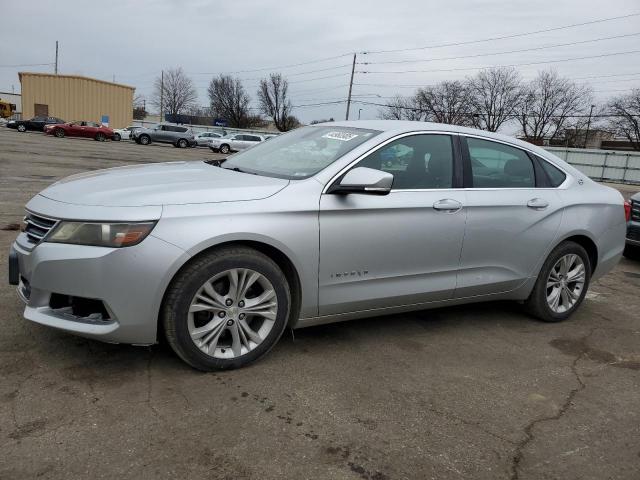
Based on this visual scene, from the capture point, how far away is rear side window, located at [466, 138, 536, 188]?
4.05m

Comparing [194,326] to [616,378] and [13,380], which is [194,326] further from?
[616,378]

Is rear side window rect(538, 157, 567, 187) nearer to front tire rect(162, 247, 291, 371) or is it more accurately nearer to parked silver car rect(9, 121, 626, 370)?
parked silver car rect(9, 121, 626, 370)

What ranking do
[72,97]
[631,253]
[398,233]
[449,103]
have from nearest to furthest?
1. [398,233]
2. [631,253]
3. [72,97]
4. [449,103]

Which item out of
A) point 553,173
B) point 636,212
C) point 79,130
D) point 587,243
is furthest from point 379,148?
point 79,130

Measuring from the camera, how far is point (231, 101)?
8325 cm

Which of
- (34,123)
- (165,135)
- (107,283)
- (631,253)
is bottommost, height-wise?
(631,253)

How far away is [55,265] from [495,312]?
3.64 metres

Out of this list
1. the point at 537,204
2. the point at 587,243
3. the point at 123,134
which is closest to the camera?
the point at 537,204

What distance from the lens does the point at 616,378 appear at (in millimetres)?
3562

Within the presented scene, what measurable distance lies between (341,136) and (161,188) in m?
1.38

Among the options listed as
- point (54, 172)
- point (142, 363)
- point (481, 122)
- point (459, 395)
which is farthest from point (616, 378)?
point (481, 122)

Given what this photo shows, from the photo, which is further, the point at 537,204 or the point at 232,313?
the point at 537,204

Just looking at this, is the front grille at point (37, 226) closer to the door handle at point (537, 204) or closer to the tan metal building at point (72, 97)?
the door handle at point (537, 204)

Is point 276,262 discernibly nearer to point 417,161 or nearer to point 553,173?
point 417,161
